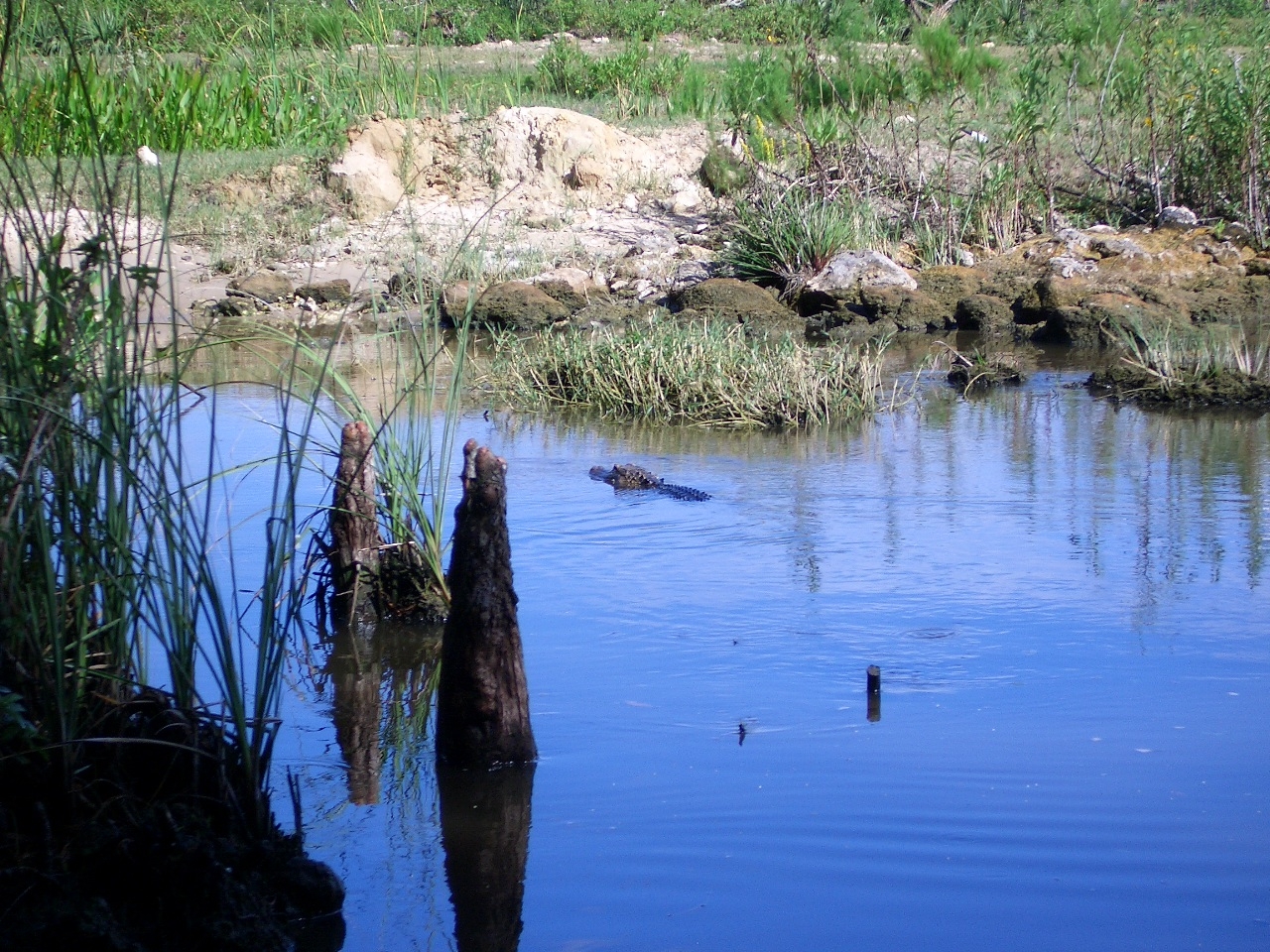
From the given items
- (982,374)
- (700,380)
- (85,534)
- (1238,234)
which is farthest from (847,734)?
(1238,234)

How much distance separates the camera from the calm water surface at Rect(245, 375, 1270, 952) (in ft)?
10.4

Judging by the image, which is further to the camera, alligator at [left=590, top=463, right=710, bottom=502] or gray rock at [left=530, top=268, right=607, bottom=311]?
gray rock at [left=530, top=268, right=607, bottom=311]

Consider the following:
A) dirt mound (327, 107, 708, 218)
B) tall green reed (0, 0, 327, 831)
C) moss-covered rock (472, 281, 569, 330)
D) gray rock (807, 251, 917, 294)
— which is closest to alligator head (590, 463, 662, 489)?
tall green reed (0, 0, 327, 831)

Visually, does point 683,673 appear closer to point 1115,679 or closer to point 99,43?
point 1115,679

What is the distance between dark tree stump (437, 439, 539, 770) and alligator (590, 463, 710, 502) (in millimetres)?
3179

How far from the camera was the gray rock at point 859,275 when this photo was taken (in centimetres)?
1330

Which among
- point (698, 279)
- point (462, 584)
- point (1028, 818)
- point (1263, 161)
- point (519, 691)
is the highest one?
point (1263, 161)

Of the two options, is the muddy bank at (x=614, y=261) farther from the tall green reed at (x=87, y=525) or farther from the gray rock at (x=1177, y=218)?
the tall green reed at (x=87, y=525)

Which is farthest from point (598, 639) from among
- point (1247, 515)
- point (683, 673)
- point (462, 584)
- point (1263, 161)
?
point (1263, 161)

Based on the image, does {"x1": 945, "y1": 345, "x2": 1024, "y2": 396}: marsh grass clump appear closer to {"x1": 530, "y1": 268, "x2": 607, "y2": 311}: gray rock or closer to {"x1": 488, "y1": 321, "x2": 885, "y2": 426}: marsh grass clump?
{"x1": 488, "y1": 321, "x2": 885, "y2": 426}: marsh grass clump

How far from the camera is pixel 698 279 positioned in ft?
47.8

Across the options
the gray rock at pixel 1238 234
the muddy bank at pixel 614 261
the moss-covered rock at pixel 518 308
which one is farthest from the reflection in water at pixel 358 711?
the gray rock at pixel 1238 234

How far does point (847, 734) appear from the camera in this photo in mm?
4035

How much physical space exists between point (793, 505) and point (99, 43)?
167 inches
